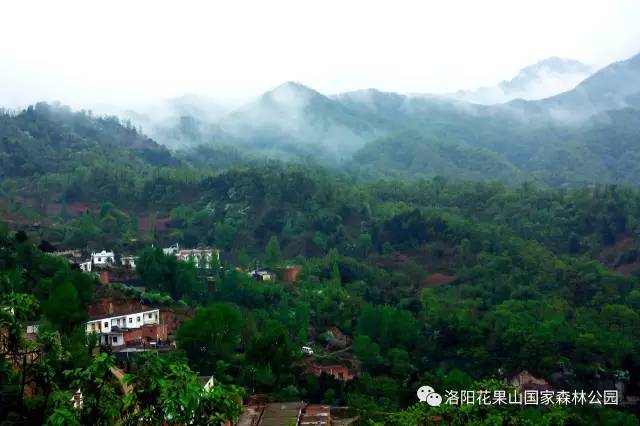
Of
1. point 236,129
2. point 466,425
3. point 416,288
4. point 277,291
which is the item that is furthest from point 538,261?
point 236,129

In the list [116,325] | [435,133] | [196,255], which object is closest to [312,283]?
[196,255]

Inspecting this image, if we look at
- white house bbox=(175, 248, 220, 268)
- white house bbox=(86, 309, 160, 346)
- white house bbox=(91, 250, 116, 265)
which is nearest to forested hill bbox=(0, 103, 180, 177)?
white house bbox=(175, 248, 220, 268)

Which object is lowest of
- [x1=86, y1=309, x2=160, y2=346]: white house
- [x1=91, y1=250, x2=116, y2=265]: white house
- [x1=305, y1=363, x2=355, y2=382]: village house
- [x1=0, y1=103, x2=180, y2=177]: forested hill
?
[x1=305, y1=363, x2=355, y2=382]: village house

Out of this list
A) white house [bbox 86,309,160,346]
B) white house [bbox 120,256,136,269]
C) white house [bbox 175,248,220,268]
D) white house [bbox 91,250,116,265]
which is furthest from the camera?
white house [bbox 175,248,220,268]

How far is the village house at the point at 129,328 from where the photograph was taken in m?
24.7

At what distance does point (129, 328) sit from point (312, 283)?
1690 centimetres

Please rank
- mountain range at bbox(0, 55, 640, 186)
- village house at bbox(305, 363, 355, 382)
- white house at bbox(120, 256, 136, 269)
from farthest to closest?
mountain range at bbox(0, 55, 640, 186), white house at bbox(120, 256, 136, 269), village house at bbox(305, 363, 355, 382)

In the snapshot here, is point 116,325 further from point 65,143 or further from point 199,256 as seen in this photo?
point 65,143

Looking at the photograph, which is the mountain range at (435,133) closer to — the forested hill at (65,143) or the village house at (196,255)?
the forested hill at (65,143)

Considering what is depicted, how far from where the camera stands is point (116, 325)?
25.6m

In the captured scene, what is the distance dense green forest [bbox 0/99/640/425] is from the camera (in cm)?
895

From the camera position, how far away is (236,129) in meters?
142

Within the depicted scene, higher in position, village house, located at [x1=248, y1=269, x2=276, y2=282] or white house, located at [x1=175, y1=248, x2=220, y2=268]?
white house, located at [x1=175, y1=248, x2=220, y2=268]

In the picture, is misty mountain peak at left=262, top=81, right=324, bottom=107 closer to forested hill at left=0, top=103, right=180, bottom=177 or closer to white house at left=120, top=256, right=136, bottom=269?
forested hill at left=0, top=103, right=180, bottom=177
